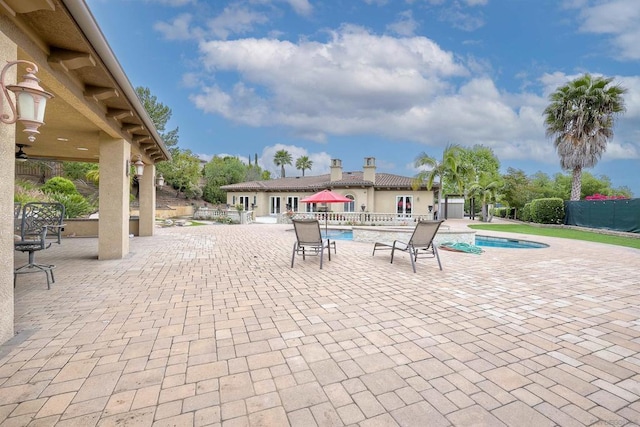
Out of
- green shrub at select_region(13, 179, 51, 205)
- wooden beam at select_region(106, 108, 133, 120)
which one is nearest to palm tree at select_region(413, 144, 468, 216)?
wooden beam at select_region(106, 108, 133, 120)

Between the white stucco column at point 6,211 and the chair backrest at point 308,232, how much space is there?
467cm

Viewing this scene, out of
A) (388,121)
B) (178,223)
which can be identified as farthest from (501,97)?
(178,223)

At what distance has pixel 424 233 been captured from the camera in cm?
711

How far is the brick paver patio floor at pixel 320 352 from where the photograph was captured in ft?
6.98

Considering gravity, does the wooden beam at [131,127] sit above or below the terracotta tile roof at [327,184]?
below

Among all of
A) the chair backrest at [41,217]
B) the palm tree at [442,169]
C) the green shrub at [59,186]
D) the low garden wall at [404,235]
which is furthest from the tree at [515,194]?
the green shrub at [59,186]

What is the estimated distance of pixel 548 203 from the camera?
2389 centimetres

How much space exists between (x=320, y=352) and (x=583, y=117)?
2725 cm

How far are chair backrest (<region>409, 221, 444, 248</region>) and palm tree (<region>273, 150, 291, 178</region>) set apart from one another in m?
57.4

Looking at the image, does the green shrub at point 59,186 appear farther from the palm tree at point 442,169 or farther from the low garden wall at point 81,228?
the palm tree at point 442,169

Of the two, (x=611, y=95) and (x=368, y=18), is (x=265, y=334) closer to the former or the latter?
(x=368, y=18)

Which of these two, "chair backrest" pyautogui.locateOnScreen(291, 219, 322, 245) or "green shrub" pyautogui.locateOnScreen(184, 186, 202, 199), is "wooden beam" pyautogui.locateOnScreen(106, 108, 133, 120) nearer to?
"chair backrest" pyautogui.locateOnScreen(291, 219, 322, 245)

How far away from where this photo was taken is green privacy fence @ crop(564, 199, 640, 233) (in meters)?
16.3

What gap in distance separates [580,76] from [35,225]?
30.2 metres
